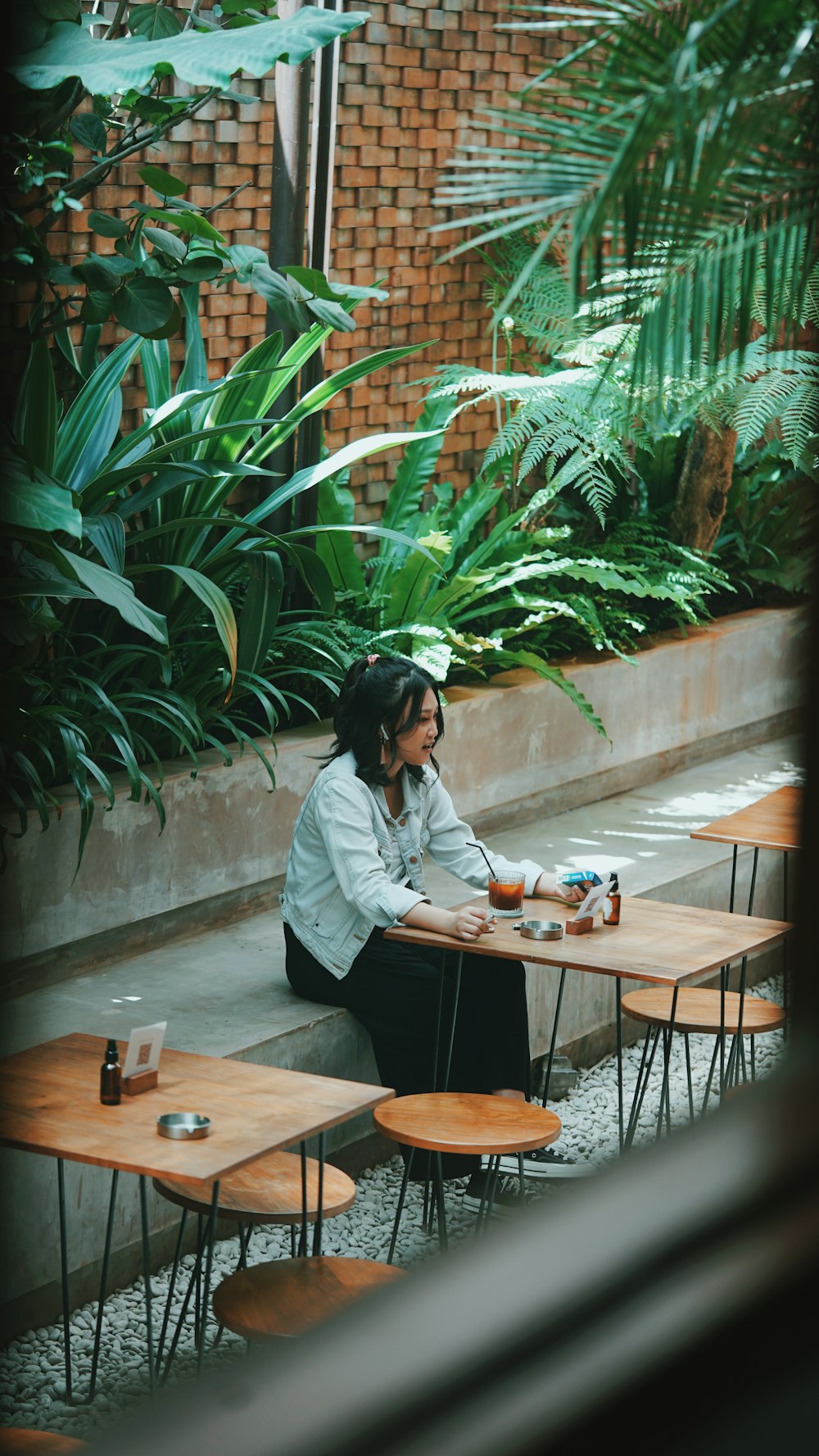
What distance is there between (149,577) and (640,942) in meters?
1.89

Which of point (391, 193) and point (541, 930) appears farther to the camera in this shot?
point (391, 193)

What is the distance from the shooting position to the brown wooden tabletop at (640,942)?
10.1ft

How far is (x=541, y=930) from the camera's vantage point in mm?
3281

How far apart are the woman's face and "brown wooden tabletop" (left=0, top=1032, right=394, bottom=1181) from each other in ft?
3.53

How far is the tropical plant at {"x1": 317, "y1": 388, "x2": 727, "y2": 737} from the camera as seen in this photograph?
5.27 metres

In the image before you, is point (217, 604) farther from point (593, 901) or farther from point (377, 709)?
point (593, 901)

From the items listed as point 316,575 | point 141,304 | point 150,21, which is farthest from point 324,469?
point 150,21

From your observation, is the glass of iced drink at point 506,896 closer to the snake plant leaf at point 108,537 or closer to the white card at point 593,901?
the white card at point 593,901

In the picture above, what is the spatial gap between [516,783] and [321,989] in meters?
1.94

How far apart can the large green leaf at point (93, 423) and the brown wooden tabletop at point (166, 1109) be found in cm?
190

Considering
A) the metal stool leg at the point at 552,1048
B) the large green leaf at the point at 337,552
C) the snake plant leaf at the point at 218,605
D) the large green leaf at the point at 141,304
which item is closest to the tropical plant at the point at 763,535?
the large green leaf at the point at 337,552

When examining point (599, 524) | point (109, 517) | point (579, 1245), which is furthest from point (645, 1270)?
point (599, 524)

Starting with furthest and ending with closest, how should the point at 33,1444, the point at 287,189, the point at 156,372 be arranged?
the point at 287,189, the point at 156,372, the point at 33,1444

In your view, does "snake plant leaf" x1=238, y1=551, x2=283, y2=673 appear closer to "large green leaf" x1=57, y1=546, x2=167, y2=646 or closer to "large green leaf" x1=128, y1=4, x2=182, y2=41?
"large green leaf" x1=57, y1=546, x2=167, y2=646
